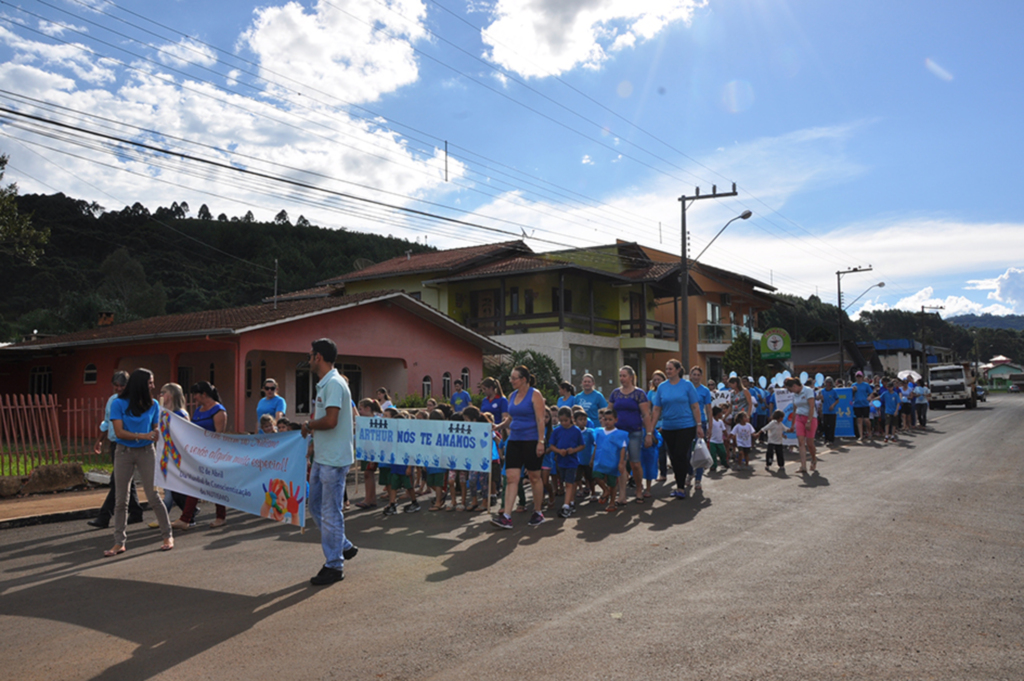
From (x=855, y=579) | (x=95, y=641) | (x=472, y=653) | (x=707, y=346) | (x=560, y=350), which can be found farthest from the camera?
(x=707, y=346)

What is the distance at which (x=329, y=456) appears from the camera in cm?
664

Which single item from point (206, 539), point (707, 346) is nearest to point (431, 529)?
point (206, 539)

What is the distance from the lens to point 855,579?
6145 mm

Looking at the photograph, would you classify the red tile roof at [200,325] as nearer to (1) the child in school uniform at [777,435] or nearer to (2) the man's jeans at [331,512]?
(1) the child in school uniform at [777,435]

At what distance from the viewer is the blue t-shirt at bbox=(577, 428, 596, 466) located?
10703mm

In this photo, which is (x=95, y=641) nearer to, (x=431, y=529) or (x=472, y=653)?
(x=472, y=653)

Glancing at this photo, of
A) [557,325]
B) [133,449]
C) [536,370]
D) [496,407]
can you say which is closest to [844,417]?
[536,370]

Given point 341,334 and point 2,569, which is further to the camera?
point 341,334

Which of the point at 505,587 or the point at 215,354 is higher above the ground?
the point at 215,354

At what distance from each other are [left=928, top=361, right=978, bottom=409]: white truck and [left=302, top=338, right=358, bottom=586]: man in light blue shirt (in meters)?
47.8

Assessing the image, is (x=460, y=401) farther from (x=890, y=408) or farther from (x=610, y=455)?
(x=890, y=408)

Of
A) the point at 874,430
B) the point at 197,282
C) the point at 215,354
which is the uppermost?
the point at 197,282

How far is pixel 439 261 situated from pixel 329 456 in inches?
1253

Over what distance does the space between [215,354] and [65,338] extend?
4.98m
